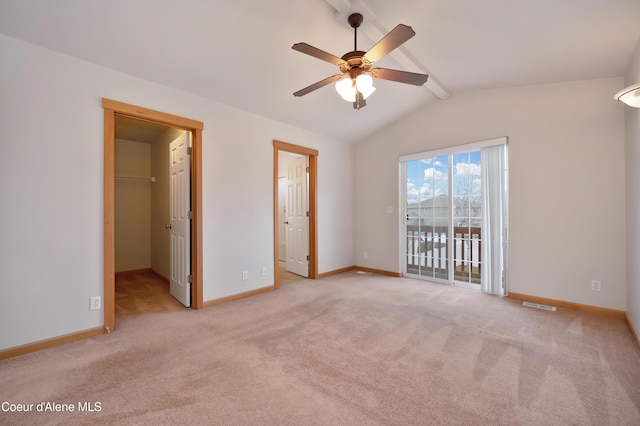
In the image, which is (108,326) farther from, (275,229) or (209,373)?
(275,229)

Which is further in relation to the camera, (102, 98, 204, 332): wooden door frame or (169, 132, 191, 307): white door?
(169, 132, 191, 307): white door

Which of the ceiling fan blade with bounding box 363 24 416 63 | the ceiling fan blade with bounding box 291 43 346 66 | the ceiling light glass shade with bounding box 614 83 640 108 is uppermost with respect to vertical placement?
the ceiling fan blade with bounding box 291 43 346 66

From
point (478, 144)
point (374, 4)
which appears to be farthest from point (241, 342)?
point (478, 144)

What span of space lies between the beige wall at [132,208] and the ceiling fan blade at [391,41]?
5048mm

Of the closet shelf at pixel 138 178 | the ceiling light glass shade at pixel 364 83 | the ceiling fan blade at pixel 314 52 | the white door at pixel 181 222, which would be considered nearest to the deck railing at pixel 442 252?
the ceiling light glass shade at pixel 364 83

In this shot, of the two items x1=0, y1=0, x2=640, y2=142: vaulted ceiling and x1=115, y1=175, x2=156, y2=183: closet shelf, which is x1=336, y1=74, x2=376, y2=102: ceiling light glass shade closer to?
x1=0, y1=0, x2=640, y2=142: vaulted ceiling

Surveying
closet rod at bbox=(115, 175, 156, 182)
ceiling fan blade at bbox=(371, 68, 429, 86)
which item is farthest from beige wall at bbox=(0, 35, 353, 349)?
closet rod at bbox=(115, 175, 156, 182)

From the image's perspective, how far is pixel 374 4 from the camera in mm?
2395

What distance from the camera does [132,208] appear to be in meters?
5.25

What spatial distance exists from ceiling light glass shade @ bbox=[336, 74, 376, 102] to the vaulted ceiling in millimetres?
692

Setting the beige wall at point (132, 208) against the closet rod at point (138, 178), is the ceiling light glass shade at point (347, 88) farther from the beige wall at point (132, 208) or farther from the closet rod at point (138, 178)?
the beige wall at point (132, 208)

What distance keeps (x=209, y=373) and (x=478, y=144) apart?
4.33 meters

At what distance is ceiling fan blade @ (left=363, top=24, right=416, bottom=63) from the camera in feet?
5.53

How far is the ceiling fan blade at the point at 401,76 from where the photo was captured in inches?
83.0
